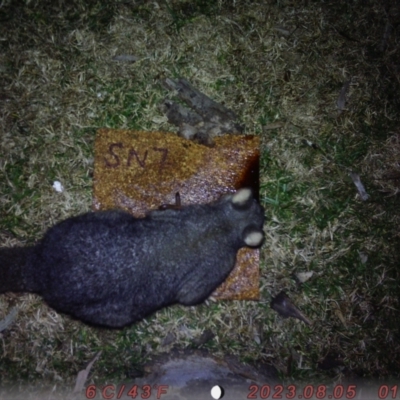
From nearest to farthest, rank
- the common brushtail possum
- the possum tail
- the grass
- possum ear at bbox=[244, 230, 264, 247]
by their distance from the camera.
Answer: the common brushtail possum < the possum tail < possum ear at bbox=[244, 230, 264, 247] < the grass

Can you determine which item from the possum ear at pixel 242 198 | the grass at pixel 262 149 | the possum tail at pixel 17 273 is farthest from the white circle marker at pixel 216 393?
the possum tail at pixel 17 273

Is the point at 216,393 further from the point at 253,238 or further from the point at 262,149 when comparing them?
the point at 262,149

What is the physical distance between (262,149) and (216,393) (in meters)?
2.18

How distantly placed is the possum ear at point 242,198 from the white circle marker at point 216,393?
1516 mm

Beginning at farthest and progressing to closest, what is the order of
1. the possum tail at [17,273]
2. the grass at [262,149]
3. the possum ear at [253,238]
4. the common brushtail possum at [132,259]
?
the grass at [262,149] < the possum ear at [253,238] < the possum tail at [17,273] < the common brushtail possum at [132,259]

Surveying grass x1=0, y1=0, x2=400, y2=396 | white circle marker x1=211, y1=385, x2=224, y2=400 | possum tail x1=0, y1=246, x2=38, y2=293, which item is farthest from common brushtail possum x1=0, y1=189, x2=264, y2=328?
white circle marker x1=211, y1=385, x2=224, y2=400

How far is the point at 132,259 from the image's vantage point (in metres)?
3.61

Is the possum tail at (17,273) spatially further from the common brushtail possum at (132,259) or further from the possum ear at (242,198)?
the possum ear at (242,198)

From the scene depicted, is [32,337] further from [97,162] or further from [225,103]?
[225,103]

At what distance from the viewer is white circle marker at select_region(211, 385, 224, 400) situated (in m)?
3.96

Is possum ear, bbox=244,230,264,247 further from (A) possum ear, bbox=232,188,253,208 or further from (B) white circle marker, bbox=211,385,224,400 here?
(B) white circle marker, bbox=211,385,224,400

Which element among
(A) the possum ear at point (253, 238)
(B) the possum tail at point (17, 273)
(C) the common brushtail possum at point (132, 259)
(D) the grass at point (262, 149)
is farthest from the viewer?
(D) the grass at point (262, 149)

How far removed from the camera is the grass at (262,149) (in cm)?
431

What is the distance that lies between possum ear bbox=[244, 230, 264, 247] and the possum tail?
1.69m
